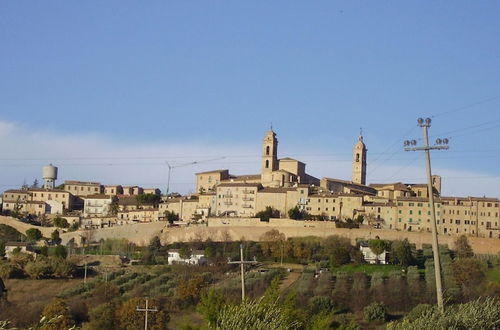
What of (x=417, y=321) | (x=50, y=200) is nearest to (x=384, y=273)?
(x=417, y=321)

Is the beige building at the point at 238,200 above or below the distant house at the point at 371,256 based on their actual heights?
above

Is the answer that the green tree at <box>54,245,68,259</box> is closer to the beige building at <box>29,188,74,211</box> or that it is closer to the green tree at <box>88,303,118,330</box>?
the green tree at <box>88,303,118,330</box>

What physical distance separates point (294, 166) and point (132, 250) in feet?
66.9

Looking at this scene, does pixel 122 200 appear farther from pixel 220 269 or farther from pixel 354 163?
pixel 220 269

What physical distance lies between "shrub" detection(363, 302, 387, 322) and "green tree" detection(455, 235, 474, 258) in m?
16.4

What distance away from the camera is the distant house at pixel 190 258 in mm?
61656

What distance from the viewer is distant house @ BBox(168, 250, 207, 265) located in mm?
61656

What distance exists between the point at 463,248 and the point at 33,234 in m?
33.5

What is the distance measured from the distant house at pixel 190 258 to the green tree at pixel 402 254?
12.7 metres

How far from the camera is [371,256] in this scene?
59906 millimetres

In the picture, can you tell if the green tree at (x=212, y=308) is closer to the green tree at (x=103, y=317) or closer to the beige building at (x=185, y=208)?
the green tree at (x=103, y=317)

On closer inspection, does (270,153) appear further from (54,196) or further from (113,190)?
(54,196)

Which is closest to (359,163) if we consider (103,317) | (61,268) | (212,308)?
(61,268)

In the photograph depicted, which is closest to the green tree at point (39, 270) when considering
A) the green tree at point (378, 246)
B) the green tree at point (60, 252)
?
the green tree at point (60, 252)
